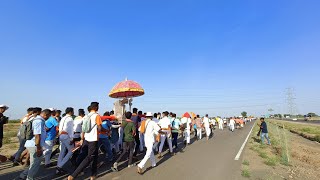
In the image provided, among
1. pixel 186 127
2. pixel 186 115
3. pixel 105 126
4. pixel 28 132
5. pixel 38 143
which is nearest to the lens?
pixel 38 143

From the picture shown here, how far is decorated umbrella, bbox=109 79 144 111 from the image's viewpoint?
12766 mm

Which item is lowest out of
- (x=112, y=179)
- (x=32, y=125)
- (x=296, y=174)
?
(x=296, y=174)

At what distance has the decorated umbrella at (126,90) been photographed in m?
12.8

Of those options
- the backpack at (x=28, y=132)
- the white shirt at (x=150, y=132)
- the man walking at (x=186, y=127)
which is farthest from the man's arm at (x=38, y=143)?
the man walking at (x=186, y=127)

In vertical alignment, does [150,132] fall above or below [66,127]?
below

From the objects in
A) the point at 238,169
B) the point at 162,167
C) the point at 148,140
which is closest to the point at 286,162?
the point at 238,169

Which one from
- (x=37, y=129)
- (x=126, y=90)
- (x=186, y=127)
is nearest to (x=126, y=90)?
(x=126, y=90)

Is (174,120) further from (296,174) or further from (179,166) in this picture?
(296,174)

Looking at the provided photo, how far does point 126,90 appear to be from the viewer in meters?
12.6

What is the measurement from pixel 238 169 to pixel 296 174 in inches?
→ 98.3

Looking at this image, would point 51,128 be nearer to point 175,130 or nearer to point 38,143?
point 38,143

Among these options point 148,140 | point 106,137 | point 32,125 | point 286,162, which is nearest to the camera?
point 32,125

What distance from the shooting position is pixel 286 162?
10.8 meters

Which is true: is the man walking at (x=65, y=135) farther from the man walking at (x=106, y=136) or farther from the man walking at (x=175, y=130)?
the man walking at (x=175, y=130)
